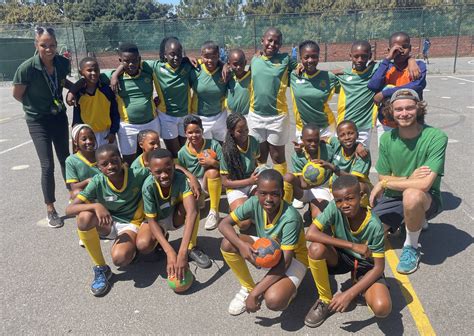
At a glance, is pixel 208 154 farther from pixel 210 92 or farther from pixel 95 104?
pixel 95 104

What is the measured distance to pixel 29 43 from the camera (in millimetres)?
23172

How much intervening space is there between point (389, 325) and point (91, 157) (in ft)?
10.6

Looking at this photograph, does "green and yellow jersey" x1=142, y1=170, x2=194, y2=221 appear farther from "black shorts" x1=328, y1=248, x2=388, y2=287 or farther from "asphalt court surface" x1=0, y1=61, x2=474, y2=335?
"black shorts" x1=328, y1=248, x2=388, y2=287

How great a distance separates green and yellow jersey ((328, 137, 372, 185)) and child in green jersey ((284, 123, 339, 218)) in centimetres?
6

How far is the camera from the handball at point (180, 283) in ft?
10.6

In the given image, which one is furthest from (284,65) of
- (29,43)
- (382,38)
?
(29,43)

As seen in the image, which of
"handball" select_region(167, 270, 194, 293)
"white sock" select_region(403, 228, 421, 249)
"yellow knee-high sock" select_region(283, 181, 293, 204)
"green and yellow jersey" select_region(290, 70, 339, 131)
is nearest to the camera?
"handball" select_region(167, 270, 194, 293)

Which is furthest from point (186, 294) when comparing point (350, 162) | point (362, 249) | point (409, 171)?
point (409, 171)

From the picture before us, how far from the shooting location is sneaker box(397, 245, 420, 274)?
3426 millimetres

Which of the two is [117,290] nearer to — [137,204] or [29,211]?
[137,204]

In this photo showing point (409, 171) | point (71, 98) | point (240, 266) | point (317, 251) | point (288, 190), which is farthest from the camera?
point (71, 98)

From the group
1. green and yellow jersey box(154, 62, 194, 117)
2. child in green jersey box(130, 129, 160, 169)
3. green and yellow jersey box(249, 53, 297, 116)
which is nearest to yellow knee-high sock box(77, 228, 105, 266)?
child in green jersey box(130, 129, 160, 169)

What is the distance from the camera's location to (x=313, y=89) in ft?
15.6

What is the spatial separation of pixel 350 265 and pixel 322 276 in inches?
11.6
